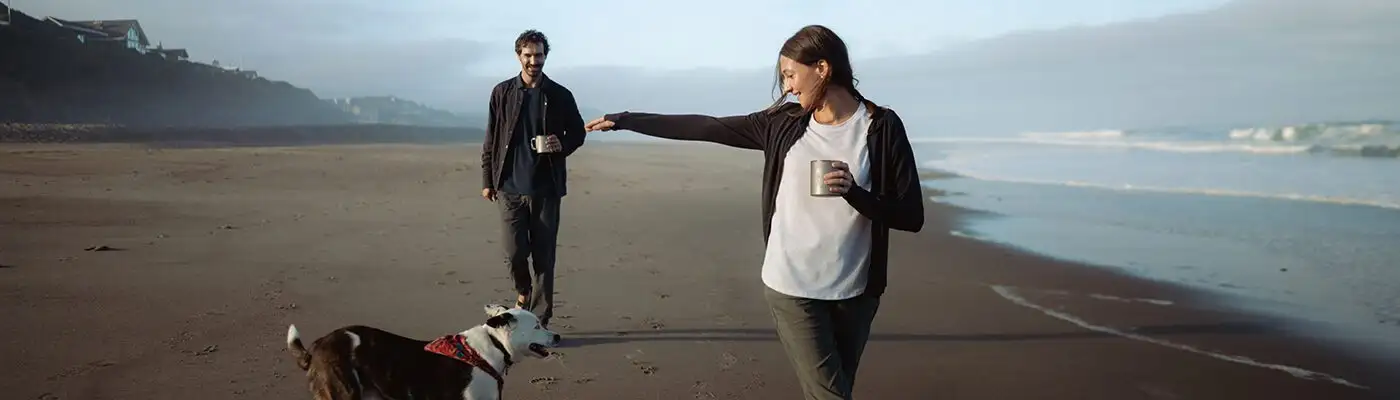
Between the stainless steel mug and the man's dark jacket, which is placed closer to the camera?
the stainless steel mug

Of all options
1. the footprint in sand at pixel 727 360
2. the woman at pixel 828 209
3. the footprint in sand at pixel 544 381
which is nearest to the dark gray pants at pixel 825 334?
the woman at pixel 828 209

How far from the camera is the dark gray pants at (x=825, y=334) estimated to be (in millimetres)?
2736

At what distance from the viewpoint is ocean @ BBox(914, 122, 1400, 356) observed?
7449mm

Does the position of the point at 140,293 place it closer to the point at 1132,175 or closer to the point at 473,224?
the point at 473,224

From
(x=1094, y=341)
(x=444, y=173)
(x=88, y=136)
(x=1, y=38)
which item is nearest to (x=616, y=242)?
(x=1094, y=341)

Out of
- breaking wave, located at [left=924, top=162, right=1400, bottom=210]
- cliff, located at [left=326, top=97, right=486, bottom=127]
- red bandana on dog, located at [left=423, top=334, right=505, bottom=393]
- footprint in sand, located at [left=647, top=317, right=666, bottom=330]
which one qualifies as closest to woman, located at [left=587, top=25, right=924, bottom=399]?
red bandana on dog, located at [left=423, top=334, right=505, bottom=393]

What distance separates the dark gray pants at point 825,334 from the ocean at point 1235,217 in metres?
4.84

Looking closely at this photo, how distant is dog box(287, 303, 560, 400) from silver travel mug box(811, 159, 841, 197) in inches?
70.8

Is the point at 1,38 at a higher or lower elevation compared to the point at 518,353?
higher

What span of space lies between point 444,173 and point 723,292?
12.1 m

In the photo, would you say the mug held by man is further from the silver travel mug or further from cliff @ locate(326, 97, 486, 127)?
cliff @ locate(326, 97, 486, 127)

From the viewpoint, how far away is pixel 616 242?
31.3ft

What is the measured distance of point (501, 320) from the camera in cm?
380

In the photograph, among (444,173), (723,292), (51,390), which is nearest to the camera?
(51,390)
